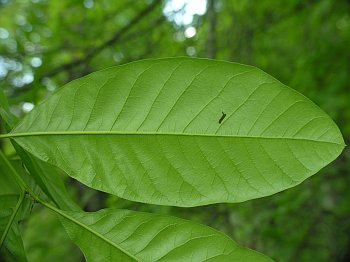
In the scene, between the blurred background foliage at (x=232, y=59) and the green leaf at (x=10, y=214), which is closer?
the green leaf at (x=10, y=214)

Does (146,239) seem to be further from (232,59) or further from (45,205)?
(232,59)

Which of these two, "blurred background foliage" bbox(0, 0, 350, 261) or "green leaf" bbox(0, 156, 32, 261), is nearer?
"green leaf" bbox(0, 156, 32, 261)

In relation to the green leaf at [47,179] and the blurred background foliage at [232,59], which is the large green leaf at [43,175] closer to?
the green leaf at [47,179]

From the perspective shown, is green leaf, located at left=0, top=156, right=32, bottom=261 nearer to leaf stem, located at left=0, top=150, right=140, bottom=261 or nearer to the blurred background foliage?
leaf stem, located at left=0, top=150, right=140, bottom=261

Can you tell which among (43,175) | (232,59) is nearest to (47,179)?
(43,175)

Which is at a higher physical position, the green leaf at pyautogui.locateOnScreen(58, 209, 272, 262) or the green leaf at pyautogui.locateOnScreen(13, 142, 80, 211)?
the green leaf at pyautogui.locateOnScreen(13, 142, 80, 211)

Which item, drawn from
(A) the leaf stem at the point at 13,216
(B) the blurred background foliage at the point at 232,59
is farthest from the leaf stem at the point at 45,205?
(B) the blurred background foliage at the point at 232,59

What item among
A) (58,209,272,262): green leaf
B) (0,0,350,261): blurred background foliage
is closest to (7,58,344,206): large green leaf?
(58,209,272,262): green leaf
